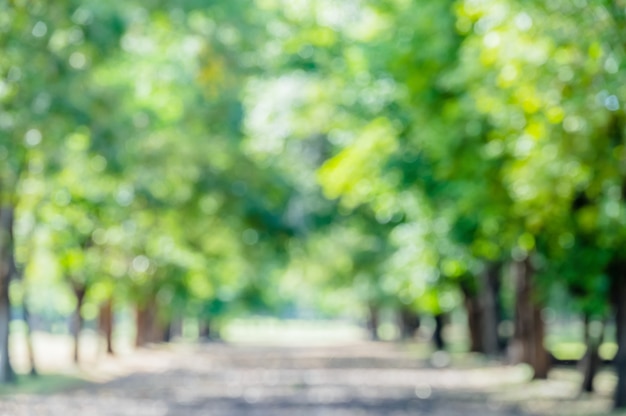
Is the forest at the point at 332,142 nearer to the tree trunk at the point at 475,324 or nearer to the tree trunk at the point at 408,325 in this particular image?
the tree trunk at the point at 475,324

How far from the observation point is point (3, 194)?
22359 millimetres

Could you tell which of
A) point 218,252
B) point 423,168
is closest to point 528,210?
point 423,168

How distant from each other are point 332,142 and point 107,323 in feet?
45.6

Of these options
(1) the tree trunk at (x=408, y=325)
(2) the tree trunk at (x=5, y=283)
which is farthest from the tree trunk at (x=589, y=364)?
(1) the tree trunk at (x=408, y=325)

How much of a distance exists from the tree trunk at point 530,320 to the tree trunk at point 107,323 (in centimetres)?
1789

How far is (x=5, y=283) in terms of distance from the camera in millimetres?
25891

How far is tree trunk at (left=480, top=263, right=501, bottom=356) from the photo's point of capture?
35281mm

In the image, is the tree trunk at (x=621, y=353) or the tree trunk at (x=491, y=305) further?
the tree trunk at (x=491, y=305)

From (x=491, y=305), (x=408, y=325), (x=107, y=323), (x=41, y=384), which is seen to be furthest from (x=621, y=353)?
(x=408, y=325)

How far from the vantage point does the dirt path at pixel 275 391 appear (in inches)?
772

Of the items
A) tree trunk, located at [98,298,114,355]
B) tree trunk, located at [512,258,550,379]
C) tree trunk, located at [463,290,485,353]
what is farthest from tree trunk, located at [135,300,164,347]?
tree trunk, located at [512,258,550,379]

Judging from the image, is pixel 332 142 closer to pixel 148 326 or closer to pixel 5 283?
pixel 5 283

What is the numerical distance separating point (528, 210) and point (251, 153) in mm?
15302

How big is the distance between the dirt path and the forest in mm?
2291
